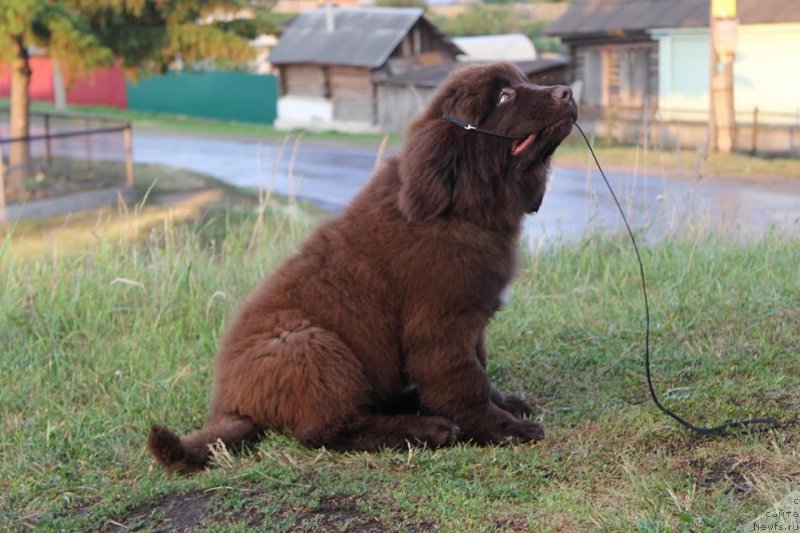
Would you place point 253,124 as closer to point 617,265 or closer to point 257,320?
point 617,265

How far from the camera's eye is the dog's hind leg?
4.20 metres

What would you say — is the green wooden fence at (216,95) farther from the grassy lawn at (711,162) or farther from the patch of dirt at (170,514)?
the patch of dirt at (170,514)

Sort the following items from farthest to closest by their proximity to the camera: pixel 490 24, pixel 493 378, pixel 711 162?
pixel 490 24 → pixel 711 162 → pixel 493 378

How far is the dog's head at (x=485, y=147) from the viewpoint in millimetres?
4117

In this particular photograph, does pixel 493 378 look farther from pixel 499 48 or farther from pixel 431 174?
pixel 499 48

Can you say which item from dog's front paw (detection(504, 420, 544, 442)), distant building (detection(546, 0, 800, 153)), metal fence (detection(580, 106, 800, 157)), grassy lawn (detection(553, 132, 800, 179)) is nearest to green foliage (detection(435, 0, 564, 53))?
distant building (detection(546, 0, 800, 153))

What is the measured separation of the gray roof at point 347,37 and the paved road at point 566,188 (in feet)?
17.5

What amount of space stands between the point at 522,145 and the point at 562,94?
10.5 inches

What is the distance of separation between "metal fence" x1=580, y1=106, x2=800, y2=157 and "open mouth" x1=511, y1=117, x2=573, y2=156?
1862cm

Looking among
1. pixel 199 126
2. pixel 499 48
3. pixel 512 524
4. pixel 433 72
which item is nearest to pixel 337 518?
pixel 512 524

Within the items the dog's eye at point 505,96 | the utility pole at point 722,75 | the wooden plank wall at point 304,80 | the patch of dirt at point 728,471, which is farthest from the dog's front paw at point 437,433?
the wooden plank wall at point 304,80

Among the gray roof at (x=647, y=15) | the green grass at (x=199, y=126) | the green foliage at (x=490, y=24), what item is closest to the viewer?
the gray roof at (x=647, y=15)

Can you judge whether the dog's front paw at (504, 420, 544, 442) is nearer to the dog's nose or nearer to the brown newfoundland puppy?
the brown newfoundland puppy

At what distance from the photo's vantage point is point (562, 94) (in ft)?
13.5
